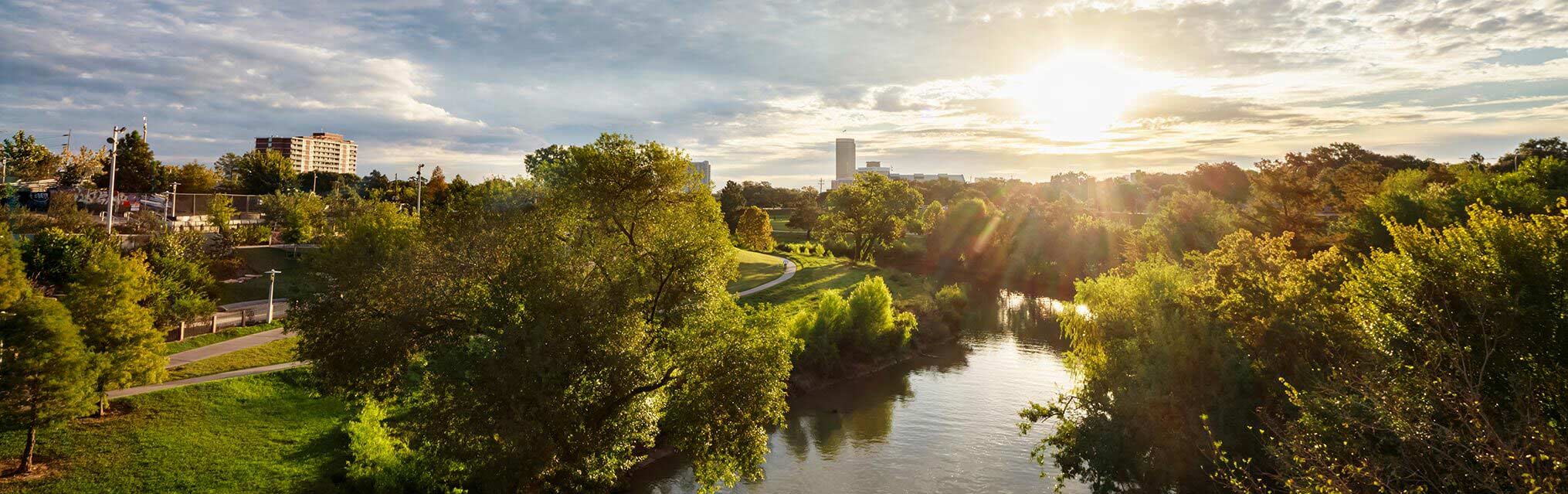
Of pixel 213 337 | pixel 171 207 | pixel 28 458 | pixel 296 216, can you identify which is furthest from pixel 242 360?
pixel 171 207

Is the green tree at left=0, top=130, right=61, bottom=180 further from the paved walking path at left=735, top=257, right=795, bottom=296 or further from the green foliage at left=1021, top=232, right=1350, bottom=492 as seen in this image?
the green foliage at left=1021, top=232, right=1350, bottom=492

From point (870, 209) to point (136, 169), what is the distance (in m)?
77.7

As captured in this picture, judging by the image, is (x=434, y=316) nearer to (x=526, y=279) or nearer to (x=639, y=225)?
(x=526, y=279)

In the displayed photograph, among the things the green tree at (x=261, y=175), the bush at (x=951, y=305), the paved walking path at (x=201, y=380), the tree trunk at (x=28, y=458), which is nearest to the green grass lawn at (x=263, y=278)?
the paved walking path at (x=201, y=380)

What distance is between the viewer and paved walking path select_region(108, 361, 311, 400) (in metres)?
24.8

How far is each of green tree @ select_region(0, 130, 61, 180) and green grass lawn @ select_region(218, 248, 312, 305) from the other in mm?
31539

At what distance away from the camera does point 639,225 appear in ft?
77.8

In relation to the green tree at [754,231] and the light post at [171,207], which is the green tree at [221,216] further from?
the green tree at [754,231]

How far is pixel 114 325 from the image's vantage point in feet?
71.9

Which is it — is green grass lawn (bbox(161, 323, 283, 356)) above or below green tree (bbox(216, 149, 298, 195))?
below

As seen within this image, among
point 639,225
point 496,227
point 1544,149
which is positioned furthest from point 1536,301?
point 1544,149

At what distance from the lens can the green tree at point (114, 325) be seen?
70.6 ft

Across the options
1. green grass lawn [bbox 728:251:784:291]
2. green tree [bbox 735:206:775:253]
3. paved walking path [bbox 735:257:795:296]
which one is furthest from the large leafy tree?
green tree [bbox 735:206:775:253]

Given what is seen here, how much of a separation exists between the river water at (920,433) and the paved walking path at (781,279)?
1595 cm
